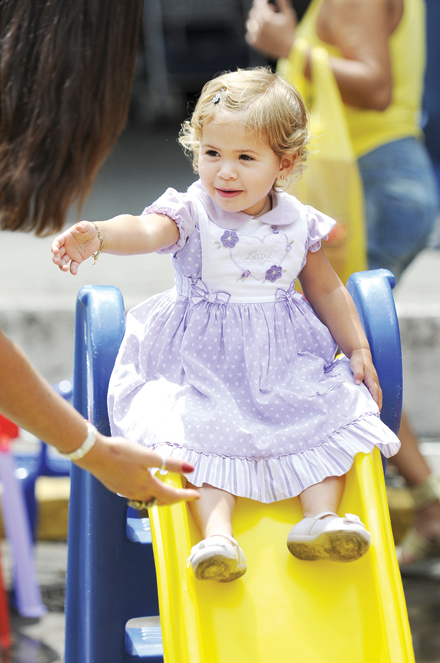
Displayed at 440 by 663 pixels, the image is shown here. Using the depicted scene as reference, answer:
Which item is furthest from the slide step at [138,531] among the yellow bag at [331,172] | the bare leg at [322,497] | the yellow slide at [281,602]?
the yellow bag at [331,172]

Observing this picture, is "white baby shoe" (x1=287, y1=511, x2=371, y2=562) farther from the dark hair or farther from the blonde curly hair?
the dark hair

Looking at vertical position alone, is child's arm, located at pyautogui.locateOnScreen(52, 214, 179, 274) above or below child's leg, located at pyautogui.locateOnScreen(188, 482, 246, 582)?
above

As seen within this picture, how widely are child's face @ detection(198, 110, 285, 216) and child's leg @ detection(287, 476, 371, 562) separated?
1.86ft

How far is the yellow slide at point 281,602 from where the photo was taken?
1327 millimetres

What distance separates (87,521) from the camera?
1.62 meters

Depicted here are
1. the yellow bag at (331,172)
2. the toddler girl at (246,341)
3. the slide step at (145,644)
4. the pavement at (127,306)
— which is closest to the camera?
the toddler girl at (246,341)

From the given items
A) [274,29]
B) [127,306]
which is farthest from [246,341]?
[127,306]

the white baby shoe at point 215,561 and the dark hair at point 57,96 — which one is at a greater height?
the dark hair at point 57,96

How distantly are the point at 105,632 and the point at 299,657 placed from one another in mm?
471

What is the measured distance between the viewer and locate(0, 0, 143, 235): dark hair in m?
1.58

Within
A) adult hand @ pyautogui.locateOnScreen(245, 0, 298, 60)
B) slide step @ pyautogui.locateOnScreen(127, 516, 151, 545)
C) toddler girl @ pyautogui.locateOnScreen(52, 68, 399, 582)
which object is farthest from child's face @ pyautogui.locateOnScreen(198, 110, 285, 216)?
adult hand @ pyautogui.locateOnScreen(245, 0, 298, 60)

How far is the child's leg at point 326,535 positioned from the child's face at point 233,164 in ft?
1.86

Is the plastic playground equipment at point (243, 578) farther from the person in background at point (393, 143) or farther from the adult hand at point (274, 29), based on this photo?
the adult hand at point (274, 29)

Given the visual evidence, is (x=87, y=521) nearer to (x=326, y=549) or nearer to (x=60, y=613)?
(x=326, y=549)
